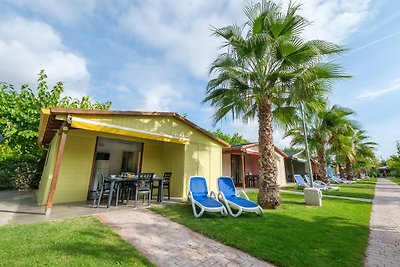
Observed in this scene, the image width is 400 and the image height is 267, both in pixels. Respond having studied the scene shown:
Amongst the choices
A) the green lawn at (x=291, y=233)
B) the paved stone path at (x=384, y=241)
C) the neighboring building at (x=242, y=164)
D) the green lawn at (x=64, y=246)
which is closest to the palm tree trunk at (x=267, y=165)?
the green lawn at (x=291, y=233)

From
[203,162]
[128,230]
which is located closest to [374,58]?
[203,162]

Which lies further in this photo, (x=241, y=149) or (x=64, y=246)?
(x=241, y=149)

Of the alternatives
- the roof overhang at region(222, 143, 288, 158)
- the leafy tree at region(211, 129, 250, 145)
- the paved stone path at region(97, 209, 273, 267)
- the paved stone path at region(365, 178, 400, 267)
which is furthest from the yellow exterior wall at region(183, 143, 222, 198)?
the leafy tree at region(211, 129, 250, 145)

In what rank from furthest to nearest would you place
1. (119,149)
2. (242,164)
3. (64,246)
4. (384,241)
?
(242,164) < (119,149) < (384,241) < (64,246)

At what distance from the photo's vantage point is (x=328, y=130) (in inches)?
720

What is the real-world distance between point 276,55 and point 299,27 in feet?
4.34

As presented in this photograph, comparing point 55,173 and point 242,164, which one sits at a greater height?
point 242,164

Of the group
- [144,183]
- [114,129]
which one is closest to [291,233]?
[144,183]

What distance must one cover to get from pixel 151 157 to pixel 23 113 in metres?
12.0

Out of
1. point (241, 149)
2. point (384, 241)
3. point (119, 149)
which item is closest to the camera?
point (384, 241)

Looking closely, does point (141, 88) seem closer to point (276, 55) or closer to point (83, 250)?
point (276, 55)

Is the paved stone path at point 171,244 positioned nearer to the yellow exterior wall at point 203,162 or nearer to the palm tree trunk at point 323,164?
the yellow exterior wall at point 203,162

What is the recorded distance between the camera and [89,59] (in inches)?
459

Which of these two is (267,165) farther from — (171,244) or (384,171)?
(384,171)
